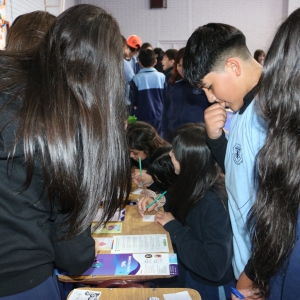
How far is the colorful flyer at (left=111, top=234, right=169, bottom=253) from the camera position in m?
1.50

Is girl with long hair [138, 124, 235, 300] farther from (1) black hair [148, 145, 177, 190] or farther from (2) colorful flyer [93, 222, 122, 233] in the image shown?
(1) black hair [148, 145, 177, 190]

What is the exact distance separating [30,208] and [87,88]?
33 cm

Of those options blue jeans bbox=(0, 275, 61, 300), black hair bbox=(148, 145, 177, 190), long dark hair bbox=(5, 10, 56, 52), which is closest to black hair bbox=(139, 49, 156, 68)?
black hair bbox=(148, 145, 177, 190)

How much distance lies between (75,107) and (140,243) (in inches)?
36.7

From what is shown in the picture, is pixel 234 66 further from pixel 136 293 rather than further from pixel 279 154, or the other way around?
pixel 136 293

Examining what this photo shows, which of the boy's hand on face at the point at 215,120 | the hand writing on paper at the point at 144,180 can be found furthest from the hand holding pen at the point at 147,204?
the boy's hand on face at the point at 215,120

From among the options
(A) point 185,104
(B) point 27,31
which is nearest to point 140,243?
(B) point 27,31

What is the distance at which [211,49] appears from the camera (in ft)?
4.51

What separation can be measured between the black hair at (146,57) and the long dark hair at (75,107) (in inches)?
140

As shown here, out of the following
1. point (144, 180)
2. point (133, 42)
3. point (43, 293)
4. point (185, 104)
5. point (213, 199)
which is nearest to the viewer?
point (43, 293)

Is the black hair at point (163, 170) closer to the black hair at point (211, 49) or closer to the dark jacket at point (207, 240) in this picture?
the dark jacket at point (207, 240)

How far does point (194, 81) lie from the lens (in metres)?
1.44

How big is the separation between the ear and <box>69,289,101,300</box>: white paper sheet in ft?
3.24

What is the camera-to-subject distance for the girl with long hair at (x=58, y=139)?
2.53 feet
